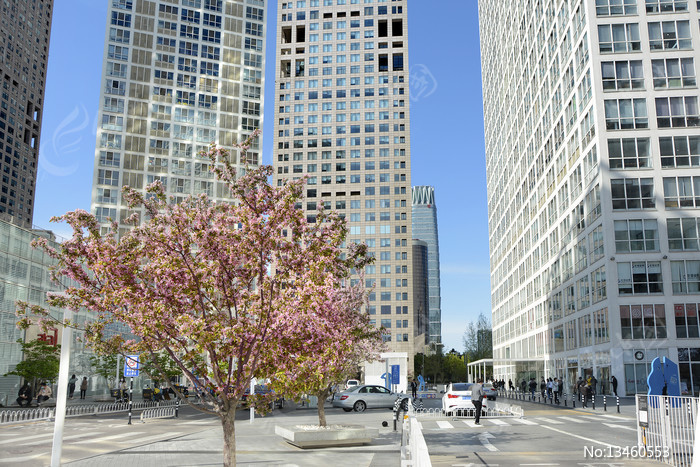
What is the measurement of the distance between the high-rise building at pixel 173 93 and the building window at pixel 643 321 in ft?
207

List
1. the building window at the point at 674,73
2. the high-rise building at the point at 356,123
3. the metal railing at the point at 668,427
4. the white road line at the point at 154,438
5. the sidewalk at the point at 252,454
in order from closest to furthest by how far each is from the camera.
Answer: the metal railing at the point at 668,427 → the sidewalk at the point at 252,454 → the white road line at the point at 154,438 → the building window at the point at 674,73 → the high-rise building at the point at 356,123

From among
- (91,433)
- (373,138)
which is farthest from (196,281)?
(373,138)

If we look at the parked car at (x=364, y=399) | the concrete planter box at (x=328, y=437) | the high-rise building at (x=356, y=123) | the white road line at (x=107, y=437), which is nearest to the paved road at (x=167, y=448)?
the white road line at (x=107, y=437)

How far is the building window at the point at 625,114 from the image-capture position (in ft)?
158

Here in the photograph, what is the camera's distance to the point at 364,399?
36.2m

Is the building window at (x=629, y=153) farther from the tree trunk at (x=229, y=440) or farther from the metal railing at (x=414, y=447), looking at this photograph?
the tree trunk at (x=229, y=440)

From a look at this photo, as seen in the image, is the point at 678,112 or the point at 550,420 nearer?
the point at 550,420

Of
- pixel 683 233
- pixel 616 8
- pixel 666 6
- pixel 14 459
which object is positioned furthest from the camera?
pixel 616 8

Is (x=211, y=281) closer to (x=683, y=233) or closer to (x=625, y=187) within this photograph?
(x=625, y=187)

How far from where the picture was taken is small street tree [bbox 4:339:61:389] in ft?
125

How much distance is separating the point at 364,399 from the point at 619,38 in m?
34.0

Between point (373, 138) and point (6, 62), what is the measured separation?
80.3 metres

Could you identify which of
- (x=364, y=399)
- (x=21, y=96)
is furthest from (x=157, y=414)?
(x=21, y=96)

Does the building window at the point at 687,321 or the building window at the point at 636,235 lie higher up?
the building window at the point at 636,235
